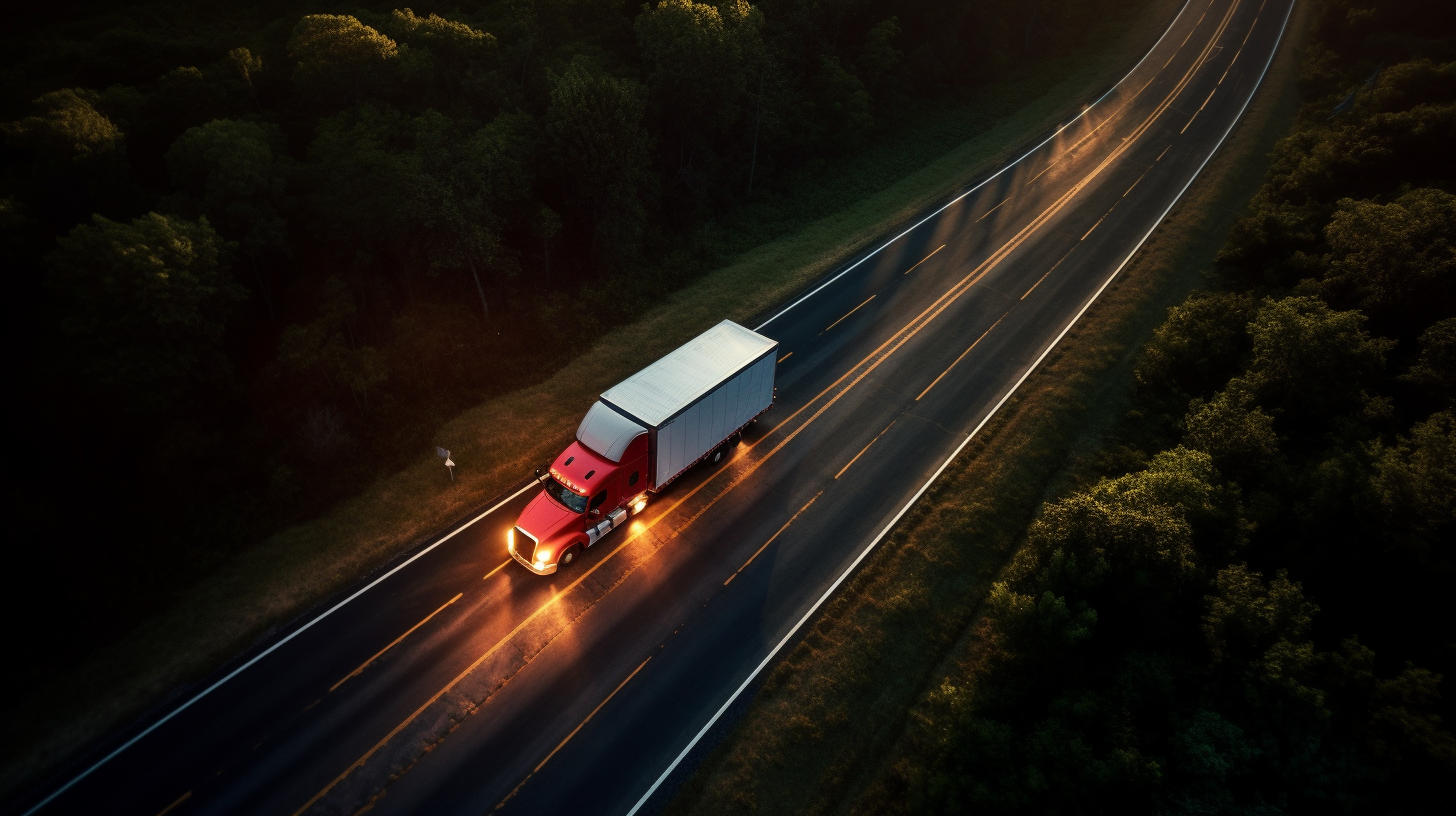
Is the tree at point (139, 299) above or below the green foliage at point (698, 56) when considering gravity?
below

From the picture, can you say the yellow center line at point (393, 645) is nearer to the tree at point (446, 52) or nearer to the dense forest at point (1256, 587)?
the dense forest at point (1256, 587)

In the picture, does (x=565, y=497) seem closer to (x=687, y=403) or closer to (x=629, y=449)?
(x=629, y=449)

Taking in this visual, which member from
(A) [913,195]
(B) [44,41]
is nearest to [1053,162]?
(A) [913,195]

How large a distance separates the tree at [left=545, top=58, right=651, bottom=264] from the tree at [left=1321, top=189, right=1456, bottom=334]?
3569 centimetres

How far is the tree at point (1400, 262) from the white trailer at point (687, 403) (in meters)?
27.2

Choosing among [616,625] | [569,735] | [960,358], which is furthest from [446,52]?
[569,735]

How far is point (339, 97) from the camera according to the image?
1364 inches

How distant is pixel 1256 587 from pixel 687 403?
63.2 feet

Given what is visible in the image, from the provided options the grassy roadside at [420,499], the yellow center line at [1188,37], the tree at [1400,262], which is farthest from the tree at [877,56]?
the tree at [1400,262]

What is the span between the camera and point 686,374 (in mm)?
27172

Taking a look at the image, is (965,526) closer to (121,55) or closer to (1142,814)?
(1142,814)

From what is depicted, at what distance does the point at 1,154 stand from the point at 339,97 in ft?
43.9

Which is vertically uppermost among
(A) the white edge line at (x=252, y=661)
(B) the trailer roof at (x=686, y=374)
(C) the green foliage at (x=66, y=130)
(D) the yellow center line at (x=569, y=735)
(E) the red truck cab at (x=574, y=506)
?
(C) the green foliage at (x=66, y=130)

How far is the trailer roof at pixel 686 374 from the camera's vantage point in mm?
25703
